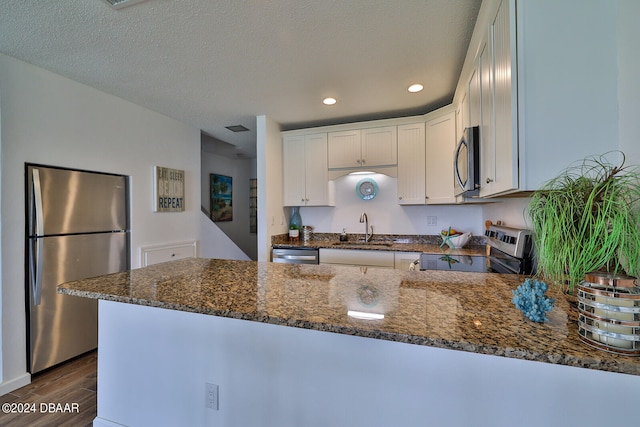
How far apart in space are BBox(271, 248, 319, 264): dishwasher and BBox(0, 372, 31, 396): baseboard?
2.26 meters

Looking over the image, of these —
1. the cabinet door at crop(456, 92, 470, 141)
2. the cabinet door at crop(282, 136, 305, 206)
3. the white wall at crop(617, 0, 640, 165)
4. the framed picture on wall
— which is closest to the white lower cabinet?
the cabinet door at crop(282, 136, 305, 206)

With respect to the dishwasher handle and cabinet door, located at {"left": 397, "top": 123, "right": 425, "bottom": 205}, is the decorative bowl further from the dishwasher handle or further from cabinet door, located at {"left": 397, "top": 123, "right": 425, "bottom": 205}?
the dishwasher handle

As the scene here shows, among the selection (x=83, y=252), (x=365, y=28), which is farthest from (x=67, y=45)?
(x=365, y=28)

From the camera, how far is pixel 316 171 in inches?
148

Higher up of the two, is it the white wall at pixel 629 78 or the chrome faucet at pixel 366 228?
the white wall at pixel 629 78

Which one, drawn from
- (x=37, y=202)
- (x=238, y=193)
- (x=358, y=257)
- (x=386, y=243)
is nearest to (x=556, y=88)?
(x=358, y=257)

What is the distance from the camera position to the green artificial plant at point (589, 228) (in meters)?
0.76

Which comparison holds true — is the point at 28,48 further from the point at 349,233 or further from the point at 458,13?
the point at 349,233

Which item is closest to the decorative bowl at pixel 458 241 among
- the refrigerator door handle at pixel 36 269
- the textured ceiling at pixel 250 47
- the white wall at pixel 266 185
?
the textured ceiling at pixel 250 47

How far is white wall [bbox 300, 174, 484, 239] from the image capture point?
352 centimetres

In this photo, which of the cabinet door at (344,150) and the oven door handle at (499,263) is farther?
the cabinet door at (344,150)

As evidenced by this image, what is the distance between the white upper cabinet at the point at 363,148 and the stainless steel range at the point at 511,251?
1.60 m

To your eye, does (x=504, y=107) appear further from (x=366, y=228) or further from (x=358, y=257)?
(x=366, y=228)

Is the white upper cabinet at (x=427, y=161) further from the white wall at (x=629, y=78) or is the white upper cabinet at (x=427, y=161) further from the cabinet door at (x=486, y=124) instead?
the white wall at (x=629, y=78)
